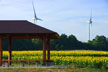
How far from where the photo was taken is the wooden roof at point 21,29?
19.1m

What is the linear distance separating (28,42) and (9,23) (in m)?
33.5

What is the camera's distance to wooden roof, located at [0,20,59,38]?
62.7 ft

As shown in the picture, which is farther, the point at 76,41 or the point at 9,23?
the point at 76,41

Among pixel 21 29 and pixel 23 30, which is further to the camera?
pixel 21 29

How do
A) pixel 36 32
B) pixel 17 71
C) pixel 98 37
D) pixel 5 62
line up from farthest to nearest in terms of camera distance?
pixel 98 37
pixel 5 62
pixel 36 32
pixel 17 71

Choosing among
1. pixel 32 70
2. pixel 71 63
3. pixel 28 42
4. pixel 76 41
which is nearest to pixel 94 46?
pixel 76 41

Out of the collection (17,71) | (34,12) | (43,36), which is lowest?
(17,71)

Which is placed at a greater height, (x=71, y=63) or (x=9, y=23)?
(x=9, y=23)

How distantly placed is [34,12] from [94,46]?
100 ft

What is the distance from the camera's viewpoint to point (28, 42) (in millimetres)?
54500

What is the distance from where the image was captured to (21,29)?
19781 mm

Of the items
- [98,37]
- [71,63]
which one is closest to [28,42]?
[98,37]

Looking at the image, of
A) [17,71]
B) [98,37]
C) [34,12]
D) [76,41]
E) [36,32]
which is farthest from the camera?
[98,37]

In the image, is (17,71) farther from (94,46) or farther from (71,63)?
(94,46)
